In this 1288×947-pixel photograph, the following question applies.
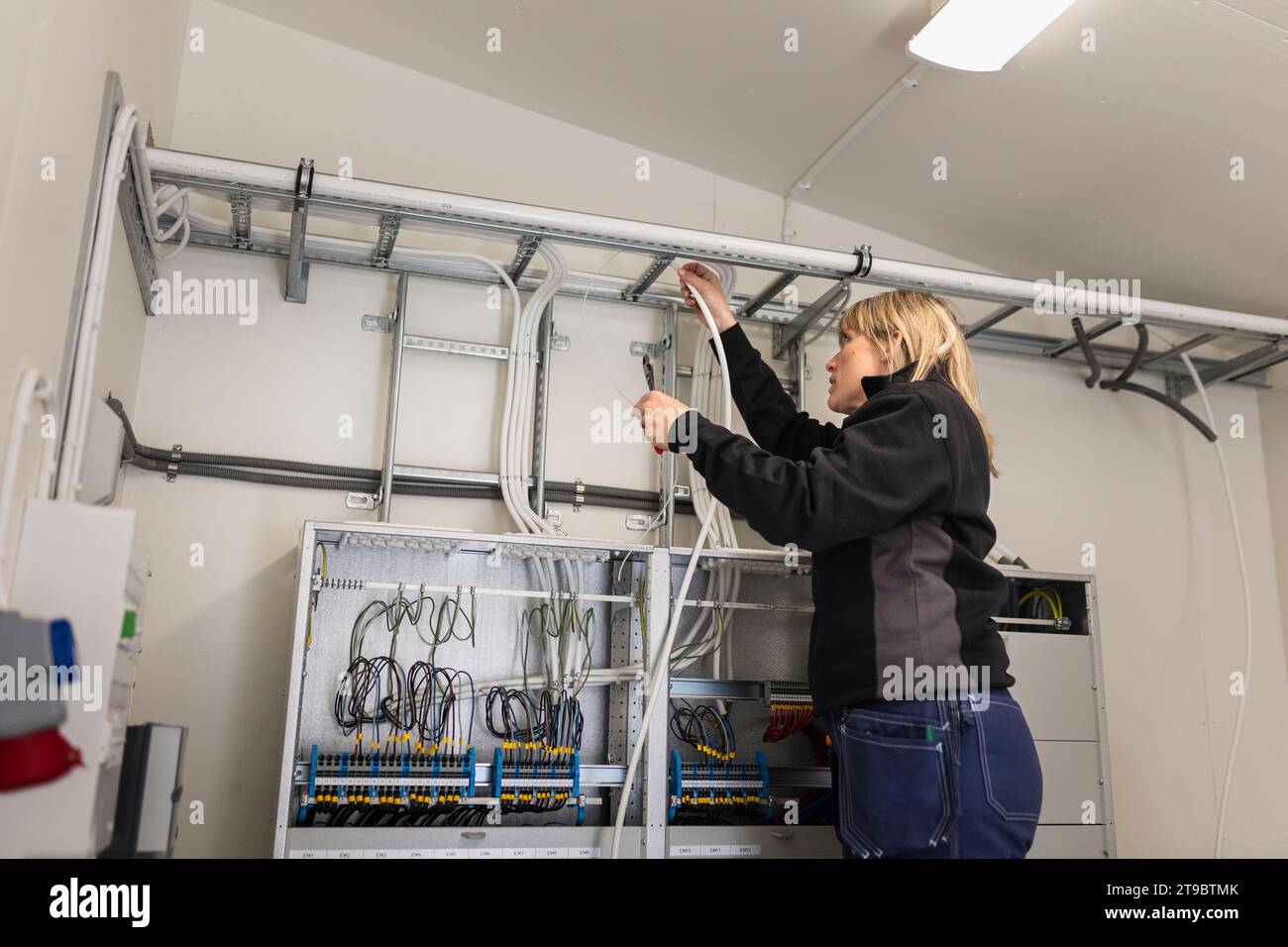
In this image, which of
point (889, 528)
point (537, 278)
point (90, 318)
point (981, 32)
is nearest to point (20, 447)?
point (90, 318)

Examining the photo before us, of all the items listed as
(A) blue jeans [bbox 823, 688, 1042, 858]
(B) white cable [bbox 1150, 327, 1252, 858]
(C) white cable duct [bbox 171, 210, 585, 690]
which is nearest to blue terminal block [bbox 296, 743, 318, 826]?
(C) white cable duct [bbox 171, 210, 585, 690]

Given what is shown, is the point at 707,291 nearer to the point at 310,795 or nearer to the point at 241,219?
the point at 241,219

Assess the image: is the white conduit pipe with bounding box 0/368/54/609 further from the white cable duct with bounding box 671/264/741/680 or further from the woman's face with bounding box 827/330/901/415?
the white cable duct with bounding box 671/264/741/680

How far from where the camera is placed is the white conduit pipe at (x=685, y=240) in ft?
7.41

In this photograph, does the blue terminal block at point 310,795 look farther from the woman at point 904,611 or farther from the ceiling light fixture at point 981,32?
the ceiling light fixture at point 981,32

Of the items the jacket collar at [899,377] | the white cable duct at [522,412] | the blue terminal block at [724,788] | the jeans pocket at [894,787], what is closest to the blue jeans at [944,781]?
the jeans pocket at [894,787]

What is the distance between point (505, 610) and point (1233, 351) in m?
2.80

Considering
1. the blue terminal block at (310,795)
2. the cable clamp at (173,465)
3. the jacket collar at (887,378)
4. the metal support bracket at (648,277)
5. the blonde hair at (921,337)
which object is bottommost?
the blue terminal block at (310,795)

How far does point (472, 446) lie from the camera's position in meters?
2.83

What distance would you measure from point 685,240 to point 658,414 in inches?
32.2

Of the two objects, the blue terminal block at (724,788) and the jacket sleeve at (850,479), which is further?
the blue terminal block at (724,788)

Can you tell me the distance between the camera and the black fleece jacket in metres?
1.74

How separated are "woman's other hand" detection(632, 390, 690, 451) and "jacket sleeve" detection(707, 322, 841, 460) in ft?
1.79
